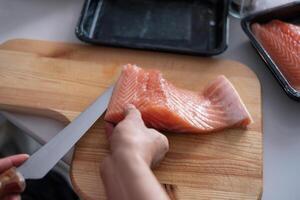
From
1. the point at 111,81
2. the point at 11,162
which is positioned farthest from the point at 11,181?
the point at 111,81

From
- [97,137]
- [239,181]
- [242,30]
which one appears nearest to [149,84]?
[97,137]

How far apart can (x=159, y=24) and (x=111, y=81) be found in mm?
284

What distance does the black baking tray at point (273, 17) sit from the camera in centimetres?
98

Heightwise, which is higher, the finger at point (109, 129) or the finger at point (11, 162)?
the finger at point (109, 129)

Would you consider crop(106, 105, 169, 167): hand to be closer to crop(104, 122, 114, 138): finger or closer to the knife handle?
crop(104, 122, 114, 138): finger

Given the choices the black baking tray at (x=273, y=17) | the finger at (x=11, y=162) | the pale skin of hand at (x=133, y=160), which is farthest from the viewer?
the black baking tray at (x=273, y=17)

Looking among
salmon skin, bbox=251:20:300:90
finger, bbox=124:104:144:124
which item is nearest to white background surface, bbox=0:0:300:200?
salmon skin, bbox=251:20:300:90

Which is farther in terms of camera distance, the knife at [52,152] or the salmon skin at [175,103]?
the salmon skin at [175,103]

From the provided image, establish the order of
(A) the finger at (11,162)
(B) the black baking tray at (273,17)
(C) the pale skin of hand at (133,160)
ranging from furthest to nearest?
(B) the black baking tray at (273,17) < (A) the finger at (11,162) < (C) the pale skin of hand at (133,160)

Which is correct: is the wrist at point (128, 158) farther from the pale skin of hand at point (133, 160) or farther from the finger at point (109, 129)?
the finger at point (109, 129)

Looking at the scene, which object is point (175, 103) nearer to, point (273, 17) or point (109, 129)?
point (109, 129)

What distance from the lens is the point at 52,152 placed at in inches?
31.3

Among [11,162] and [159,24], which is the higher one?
[159,24]

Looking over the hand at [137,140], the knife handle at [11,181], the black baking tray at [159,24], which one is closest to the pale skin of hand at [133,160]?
the hand at [137,140]
